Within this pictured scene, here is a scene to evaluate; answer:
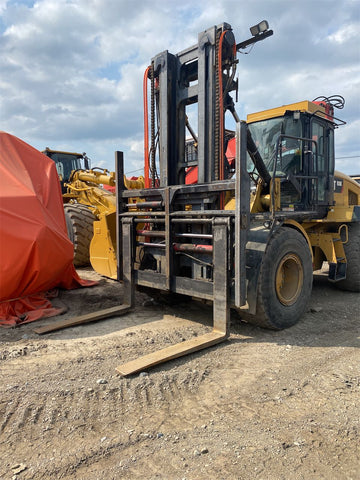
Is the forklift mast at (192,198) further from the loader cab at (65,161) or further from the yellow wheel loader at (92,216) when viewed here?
the loader cab at (65,161)

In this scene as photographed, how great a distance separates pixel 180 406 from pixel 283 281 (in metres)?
2.37

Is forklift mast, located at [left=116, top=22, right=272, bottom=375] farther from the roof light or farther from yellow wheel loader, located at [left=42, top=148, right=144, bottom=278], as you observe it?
yellow wheel loader, located at [left=42, top=148, right=144, bottom=278]

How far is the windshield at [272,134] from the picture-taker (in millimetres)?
5316

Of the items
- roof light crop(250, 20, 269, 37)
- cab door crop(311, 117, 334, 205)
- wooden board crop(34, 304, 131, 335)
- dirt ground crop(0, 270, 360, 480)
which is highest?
roof light crop(250, 20, 269, 37)

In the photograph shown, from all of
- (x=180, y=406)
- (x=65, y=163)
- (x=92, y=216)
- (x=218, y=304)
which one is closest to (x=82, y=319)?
(x=218, y=304)

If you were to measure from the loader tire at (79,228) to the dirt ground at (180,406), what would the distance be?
323 cm

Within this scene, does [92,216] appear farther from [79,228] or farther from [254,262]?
[254,262]

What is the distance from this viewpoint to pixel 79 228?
735cm

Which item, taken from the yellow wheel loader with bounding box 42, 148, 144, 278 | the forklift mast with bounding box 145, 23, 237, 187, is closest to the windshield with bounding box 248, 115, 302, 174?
the forklift mast with bounding box 145, 23, 237, 187

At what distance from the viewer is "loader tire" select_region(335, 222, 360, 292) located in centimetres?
623

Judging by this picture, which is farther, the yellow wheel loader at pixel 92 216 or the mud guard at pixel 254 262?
Result: the yellow wheel loader at pixel 92 216

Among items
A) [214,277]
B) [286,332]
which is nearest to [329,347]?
[286,332]

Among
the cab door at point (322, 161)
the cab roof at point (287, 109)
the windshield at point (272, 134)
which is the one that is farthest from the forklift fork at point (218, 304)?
the cab roof at point (287, 109)

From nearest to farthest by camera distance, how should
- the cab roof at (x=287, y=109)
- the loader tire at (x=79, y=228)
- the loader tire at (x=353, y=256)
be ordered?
1. the cab roof at (x=287, y=109)
2. the loader tire at (x=353, y=256)
3. the loader tire at (x=79, y=228)
